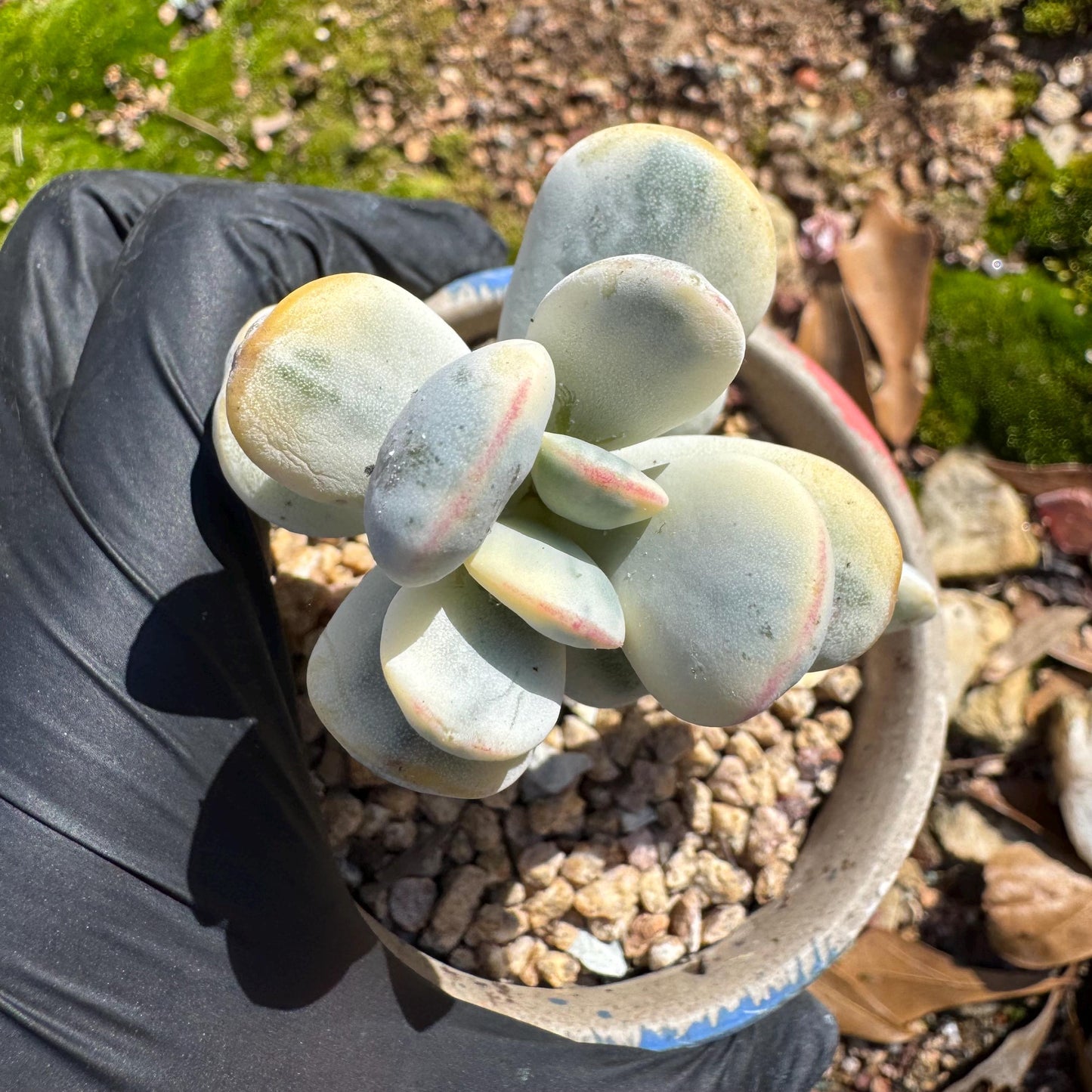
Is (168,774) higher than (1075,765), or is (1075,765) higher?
(168,774)

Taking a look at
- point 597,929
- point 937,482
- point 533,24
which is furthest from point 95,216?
point 937,482

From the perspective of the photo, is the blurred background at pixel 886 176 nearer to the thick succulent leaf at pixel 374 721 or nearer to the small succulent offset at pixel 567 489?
the small succulent offset at pixel 567 489

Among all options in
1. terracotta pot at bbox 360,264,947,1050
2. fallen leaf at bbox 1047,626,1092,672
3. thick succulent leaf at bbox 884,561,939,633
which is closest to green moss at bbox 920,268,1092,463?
fallen leaf at bbox 1047,626,1092,672

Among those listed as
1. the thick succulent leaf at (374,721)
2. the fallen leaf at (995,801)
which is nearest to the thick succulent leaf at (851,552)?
the thick succulent leaf at (374,721)

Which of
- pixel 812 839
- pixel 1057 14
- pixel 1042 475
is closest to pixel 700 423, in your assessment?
pixel 812 839

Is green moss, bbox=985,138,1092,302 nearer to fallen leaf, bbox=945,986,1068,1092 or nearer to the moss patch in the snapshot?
the moss patch

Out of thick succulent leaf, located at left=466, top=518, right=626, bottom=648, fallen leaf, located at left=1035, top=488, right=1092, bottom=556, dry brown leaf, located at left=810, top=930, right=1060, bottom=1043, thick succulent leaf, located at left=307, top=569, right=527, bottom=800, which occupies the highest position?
thick succulent leaf, located at left=466, top=518, right=626, bottom=648

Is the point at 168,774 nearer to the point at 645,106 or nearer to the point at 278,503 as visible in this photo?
the point at 278,503
